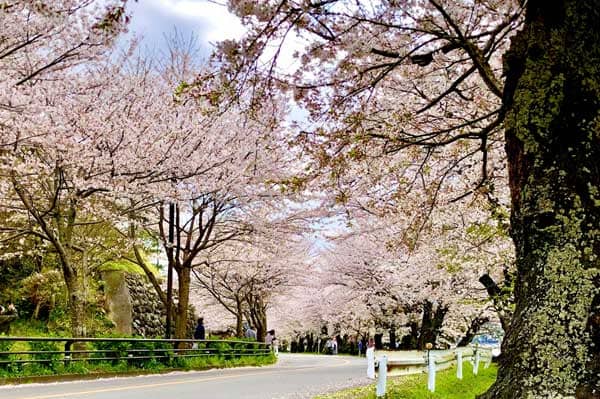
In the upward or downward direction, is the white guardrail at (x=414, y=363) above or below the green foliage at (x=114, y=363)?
above

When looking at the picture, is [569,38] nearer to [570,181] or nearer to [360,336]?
[570,181]

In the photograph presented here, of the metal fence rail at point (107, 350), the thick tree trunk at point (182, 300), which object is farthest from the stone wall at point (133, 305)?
the thick tree trunk at point (182, 300)

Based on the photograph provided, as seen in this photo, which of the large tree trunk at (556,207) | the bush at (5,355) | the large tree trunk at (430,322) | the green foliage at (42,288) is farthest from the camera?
the large tree trunk at (430,322)

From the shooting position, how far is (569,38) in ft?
10.9

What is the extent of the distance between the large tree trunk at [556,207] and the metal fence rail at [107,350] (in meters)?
10.3

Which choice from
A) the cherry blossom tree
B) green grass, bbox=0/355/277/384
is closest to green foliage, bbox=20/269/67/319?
green grass, bbox=0/355/277/384

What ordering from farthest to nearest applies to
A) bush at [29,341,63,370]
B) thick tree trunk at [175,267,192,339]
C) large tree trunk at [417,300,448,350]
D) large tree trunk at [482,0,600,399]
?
large tree trunk at [417,300,448,350]
thick tree trunk at [175,267,192,339]
bush at [29,341,63,370]
large tree trunk at [482,0,600,399]

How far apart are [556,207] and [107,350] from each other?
42.6 feet

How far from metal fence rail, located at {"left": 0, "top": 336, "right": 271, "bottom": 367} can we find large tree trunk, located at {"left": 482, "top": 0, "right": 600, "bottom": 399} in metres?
10.3

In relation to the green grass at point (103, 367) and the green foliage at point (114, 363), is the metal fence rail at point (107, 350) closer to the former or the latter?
the green foliage at point (114, 363)

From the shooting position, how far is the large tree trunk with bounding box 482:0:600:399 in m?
2.94

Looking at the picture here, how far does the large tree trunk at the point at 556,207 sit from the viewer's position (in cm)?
294

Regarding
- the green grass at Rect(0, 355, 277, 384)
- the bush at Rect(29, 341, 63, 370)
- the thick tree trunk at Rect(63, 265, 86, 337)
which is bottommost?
the green grass at Rect(0, 355, 277, 384)

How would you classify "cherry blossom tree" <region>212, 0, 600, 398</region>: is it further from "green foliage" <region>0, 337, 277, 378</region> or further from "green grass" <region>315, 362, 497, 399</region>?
"green foliage" <region>0, 337, 277, 378</region>
